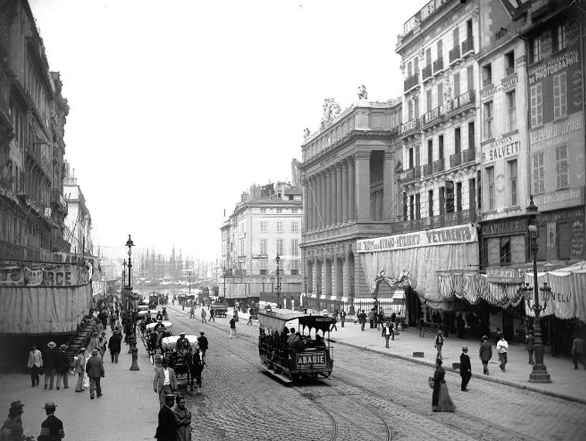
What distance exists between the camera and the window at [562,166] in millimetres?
30688

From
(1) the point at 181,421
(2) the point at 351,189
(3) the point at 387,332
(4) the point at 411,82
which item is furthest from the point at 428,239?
(1) the point at 181,421

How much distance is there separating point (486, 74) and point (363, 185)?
1459 inches

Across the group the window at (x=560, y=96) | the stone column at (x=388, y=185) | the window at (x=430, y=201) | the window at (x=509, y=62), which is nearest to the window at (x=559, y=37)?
the window at (x=560, y=96)

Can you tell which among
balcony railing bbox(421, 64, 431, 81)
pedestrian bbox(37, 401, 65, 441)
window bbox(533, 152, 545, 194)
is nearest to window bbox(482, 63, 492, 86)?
balcony railing bbox(421, 64, 431, 81)

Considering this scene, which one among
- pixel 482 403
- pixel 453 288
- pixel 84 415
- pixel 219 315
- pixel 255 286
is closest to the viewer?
pixel 84 415

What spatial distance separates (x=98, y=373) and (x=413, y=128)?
3752 centimetres

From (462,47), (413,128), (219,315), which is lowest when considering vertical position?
(219,315)

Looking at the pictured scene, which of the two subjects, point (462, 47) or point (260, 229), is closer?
point (462, 47)

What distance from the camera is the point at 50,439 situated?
13289mm

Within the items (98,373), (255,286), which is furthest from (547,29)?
(255,286)

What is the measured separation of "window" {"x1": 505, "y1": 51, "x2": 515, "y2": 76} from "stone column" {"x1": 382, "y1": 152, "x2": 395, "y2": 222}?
38887 mm

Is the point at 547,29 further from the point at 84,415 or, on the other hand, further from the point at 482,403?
the point at 84,415

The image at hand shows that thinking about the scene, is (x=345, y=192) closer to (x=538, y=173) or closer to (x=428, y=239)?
(x=428, y=239)

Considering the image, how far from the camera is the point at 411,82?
185ft
